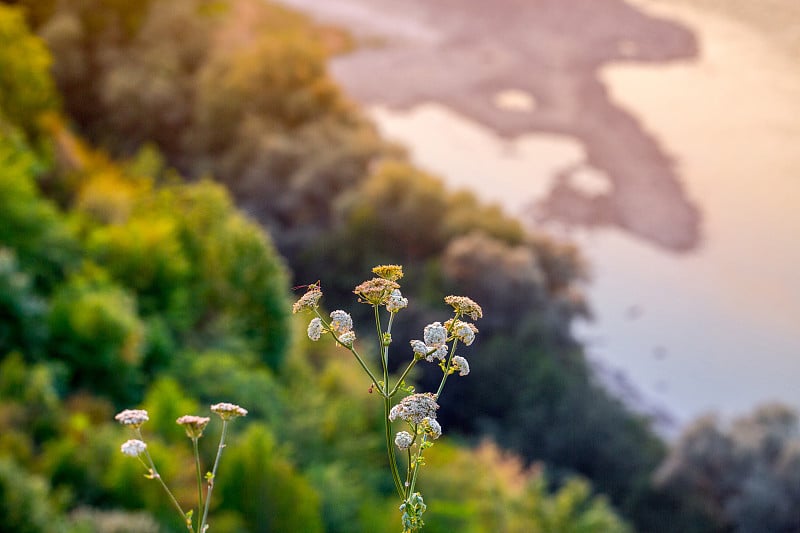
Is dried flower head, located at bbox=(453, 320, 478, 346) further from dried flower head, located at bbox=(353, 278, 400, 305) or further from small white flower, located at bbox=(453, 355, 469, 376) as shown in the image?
dried flower head, located at bbox=(353, 278, 400, 305)

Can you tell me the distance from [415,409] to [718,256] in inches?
491

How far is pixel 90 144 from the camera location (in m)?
19.2

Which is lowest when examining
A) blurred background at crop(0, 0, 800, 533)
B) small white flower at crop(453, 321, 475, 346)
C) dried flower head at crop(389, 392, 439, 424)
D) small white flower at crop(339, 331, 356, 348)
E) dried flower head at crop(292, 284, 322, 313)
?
dried flower head at crop(389, 392, 439, 424)

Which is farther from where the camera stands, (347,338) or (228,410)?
(228,410)

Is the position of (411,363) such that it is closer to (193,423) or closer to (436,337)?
(436,337)

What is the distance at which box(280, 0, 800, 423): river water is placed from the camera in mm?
11844

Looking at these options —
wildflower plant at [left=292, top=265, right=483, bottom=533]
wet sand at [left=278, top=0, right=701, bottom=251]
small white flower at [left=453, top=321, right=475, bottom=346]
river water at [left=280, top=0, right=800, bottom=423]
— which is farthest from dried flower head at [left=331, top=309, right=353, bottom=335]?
wet sand at [left=278, top=0, right=701, bottom=251]

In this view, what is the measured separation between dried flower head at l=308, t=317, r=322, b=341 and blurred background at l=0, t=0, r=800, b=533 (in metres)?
5.34

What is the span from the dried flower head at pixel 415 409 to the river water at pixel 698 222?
35.5 ft

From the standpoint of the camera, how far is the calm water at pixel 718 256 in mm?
11750

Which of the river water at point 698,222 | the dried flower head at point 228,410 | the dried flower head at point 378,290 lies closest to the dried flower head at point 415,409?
the dried flower head at point 378,290

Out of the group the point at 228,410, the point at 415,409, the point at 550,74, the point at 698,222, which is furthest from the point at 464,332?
the point at 550,74

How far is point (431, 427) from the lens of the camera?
165cm

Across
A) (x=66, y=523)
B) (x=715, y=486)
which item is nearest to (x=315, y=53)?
(x=715, y=486)
